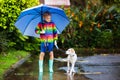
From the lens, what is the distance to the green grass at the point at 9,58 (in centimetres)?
1206

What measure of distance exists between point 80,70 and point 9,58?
8.88 ft

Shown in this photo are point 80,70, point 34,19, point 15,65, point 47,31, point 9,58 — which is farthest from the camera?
point 9,58

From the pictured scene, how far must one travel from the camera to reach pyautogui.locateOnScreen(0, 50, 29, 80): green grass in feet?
39.6

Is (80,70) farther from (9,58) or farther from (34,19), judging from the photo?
(9,58)

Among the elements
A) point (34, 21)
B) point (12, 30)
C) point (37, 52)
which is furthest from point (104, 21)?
point (34, 21)

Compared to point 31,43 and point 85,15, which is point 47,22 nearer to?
point 31,43

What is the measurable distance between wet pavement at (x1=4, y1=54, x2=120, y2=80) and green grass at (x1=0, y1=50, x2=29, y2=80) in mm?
284

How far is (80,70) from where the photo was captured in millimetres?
12688

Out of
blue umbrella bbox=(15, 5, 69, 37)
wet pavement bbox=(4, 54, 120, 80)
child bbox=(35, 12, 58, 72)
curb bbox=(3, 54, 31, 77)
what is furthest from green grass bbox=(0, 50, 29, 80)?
child bbox=(35, 12, 58, 72)

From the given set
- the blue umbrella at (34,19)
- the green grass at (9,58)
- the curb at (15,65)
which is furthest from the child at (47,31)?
the green grass at (9,58)

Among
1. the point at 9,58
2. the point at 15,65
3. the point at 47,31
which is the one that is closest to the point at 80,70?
the point at 47,31

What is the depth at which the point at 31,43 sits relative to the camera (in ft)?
57.0

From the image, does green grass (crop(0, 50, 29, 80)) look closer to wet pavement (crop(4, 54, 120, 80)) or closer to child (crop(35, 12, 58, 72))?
wet pavement (crop(4, 54, 120, 80))

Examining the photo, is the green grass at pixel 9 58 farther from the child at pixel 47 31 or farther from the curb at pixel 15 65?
the child at pixel 47 31
